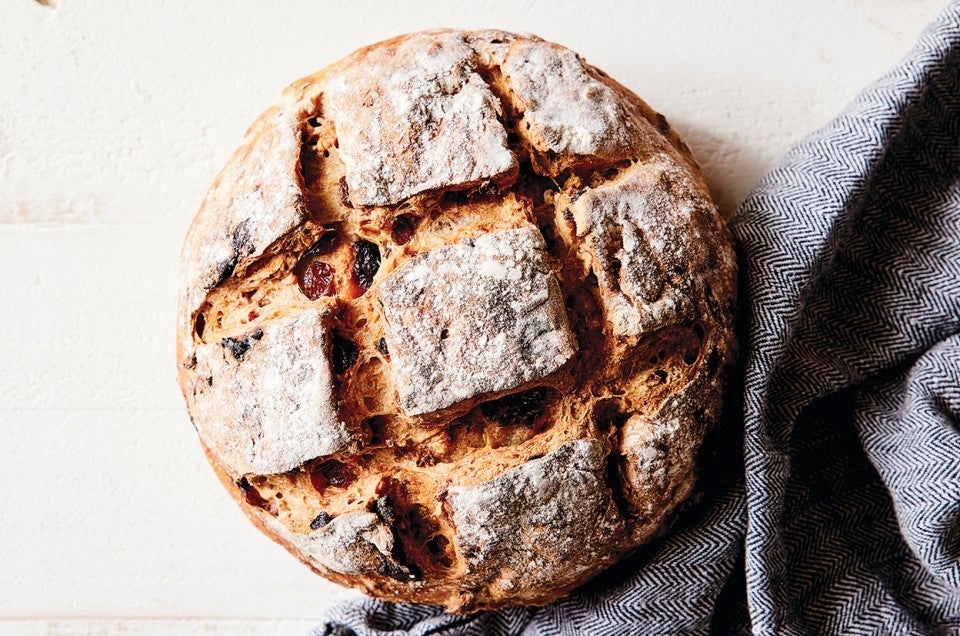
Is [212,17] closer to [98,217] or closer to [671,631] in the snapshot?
[98,217]

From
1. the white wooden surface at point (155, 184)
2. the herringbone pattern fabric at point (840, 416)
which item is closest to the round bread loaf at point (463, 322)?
the herringbone pattern fabric at point (840, 416)

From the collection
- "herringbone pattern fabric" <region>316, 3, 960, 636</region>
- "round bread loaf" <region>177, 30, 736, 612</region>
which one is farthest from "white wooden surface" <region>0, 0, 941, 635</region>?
"round bread loaf" <region>177, 30, 736, 612</region>

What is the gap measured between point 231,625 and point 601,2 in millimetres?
1496

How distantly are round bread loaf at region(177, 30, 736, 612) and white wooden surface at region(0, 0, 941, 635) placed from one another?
39cm

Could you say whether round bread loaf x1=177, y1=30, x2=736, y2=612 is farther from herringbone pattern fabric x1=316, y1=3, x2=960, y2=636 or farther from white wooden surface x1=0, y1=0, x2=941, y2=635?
white wooden surface x1=0, y1=0, x2=941, y2=635

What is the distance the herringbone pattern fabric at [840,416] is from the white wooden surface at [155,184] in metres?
0.23

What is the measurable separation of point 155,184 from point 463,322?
87 cm

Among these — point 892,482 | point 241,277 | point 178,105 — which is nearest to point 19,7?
point 178,105

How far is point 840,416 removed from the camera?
59.1 inches

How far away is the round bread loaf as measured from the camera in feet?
3.77

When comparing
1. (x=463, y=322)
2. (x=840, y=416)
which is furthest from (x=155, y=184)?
(x=840, y=416)

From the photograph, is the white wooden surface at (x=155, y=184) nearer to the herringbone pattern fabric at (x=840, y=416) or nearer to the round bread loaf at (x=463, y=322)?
the herringbone pattern fabric at (x=840, y=416)

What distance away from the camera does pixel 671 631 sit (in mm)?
1403

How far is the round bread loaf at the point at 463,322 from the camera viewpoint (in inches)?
45.3
